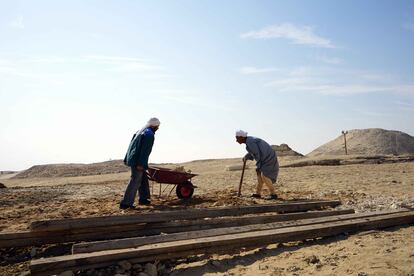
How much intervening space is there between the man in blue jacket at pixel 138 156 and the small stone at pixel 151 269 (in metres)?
3.41

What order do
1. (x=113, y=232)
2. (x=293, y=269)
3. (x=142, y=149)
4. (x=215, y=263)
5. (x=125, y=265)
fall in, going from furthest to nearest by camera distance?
(x=142, y=149), (x=113, y=232), (x=215, y=263), (x=125, y=265), (x=293, y=269)

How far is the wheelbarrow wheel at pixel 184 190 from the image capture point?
9289 millimetres

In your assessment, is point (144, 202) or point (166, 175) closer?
point (144, 202)

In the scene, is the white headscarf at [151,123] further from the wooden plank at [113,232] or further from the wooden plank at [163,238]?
the wooden plank at [163,238]

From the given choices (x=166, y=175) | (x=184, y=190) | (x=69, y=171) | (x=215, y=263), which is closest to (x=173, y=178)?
(x=166, y=175)

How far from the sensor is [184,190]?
934 centimetres

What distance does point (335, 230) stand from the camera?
556 cm

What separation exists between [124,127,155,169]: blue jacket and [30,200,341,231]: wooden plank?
6.19ft

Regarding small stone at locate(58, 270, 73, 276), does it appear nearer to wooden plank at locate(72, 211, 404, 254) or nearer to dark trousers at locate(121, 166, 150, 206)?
wooden plank at locate(72, 211, 404, 254)

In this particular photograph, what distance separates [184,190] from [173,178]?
0.45 metres

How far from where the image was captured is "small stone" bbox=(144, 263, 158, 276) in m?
4.48

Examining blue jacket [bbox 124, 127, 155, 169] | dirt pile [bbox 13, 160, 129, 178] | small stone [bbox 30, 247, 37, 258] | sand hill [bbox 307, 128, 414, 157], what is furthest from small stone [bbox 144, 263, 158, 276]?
sand hill [bbox 307, 128, 414, 157]

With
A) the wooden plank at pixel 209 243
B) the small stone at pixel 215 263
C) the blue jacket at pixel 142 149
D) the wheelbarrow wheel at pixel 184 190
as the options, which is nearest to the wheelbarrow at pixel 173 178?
the wheelbarrow wheel at pixel 184 190

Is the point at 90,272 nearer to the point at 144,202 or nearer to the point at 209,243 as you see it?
the point at 209,243
